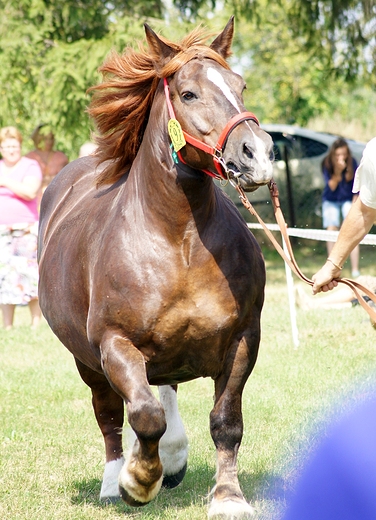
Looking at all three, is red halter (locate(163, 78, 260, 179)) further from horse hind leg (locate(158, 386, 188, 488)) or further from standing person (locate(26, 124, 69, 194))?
standing person (locate(26, 124, 69, 194))

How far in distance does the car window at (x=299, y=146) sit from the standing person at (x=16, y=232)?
8326 millimetres

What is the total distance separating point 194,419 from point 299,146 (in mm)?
12130

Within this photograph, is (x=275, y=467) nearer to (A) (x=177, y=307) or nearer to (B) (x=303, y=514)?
(A) (x=177, y=307)

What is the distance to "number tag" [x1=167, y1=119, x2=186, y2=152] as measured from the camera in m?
3.71

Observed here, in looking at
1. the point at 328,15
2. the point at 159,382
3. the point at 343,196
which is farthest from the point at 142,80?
the point at 328,15

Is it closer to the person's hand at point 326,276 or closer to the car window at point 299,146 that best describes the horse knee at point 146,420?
the person's hand at point 326,276

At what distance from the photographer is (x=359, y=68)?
15828 millimetres

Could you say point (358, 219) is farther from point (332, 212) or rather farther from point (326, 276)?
point (332, 212)

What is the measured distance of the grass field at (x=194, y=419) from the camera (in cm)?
440

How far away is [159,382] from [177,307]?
1.76ft

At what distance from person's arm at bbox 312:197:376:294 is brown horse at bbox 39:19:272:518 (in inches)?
12.7

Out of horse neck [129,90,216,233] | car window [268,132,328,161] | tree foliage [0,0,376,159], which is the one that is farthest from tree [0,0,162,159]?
horse neck [129,90,216,233]

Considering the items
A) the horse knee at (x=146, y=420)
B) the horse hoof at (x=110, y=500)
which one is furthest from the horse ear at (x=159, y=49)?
the horse hoof at (x=110, y=500)

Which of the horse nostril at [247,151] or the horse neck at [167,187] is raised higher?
the horse nostril at [247,151]
